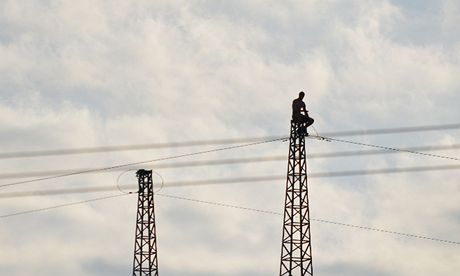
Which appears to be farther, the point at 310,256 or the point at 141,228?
the point at 141,228

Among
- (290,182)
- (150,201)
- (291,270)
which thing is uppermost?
(150,201)

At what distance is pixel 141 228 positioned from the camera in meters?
81.8

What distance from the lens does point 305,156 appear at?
210 ft

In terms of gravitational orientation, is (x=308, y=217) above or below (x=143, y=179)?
below

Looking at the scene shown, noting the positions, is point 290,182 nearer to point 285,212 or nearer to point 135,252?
point 285,212

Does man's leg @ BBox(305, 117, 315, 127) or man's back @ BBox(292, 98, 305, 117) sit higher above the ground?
man's back @ BBox(292, 98, 305, 117)

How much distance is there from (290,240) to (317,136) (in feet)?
21.0

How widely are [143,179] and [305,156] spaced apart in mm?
21314

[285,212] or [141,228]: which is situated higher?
[141,228]

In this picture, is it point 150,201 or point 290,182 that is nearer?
point 290,182

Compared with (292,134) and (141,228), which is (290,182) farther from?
(141,228)

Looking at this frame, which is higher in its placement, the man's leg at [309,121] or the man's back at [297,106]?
the man's back at [297,106]

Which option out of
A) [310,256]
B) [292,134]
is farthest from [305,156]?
[310,256]

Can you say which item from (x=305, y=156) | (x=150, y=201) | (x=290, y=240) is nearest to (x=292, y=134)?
(x=305, y=156)
